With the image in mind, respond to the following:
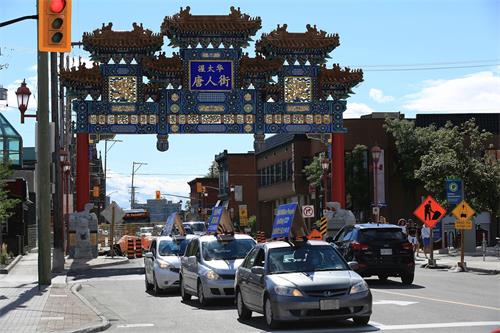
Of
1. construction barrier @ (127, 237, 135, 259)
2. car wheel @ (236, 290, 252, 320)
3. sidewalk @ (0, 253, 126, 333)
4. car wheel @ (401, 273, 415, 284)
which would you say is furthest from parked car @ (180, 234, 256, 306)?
construction barrier @ (127, 237, 135, 259)

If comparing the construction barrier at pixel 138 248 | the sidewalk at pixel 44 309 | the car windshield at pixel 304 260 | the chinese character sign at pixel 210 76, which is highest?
the chinese character sign at pixel 210 76

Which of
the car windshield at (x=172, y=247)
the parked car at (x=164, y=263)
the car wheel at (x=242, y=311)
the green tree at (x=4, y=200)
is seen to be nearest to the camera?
the car wheel at (x=242, y=311)

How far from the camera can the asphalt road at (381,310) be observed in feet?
46.6

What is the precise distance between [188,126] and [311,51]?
22.9 feet

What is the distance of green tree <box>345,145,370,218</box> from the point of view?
62.7m

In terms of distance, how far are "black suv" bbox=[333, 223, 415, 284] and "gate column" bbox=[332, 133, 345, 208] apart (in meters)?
17.0

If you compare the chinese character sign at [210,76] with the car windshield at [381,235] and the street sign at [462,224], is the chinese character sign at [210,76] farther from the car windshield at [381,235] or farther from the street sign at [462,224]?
the car windshield at [381,235]

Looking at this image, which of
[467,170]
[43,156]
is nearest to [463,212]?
[467,170]

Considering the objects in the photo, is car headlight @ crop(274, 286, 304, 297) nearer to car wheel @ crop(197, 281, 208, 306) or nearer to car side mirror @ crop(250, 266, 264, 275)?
car side mirror @ crop(250, 266, 264, 275)

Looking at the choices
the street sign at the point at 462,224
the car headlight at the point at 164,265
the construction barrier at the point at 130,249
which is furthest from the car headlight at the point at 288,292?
the construction barrier at the point at 130,249

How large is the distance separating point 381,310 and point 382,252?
23.3ft

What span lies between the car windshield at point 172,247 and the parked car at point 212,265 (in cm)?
270

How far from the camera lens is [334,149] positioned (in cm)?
4156

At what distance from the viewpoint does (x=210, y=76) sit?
39.8m
